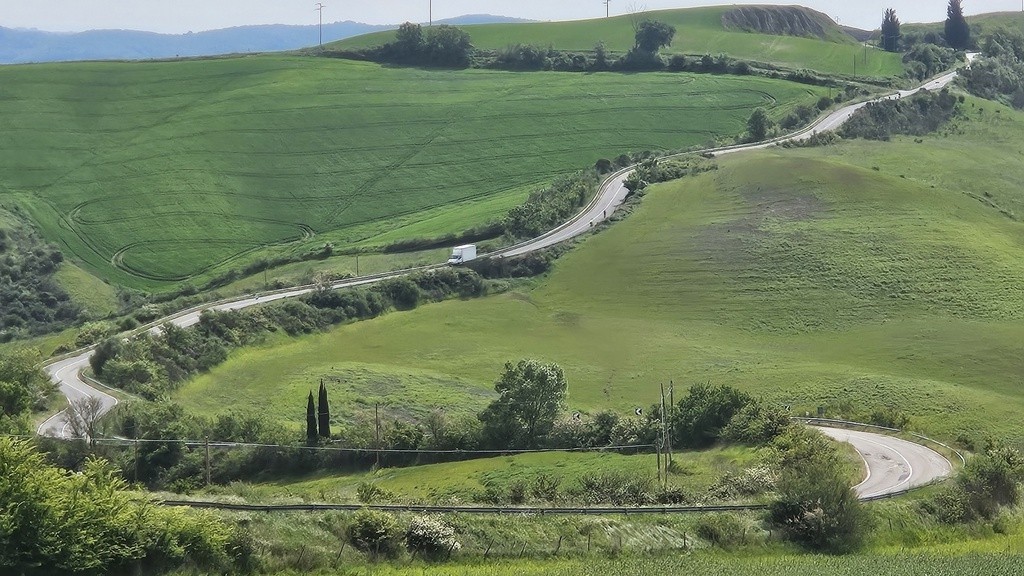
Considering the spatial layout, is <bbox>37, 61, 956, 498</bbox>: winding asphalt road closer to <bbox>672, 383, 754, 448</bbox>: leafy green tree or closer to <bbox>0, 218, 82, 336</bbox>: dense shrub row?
<bbox>672, 383, 754, 448</bbox>: leafy green tree

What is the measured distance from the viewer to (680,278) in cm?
10844

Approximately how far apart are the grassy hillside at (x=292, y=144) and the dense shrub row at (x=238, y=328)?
2572cm

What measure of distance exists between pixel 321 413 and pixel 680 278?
1859 inches

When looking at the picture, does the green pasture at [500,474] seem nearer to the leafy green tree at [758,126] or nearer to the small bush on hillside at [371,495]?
the small bush on hillside at [371,495]

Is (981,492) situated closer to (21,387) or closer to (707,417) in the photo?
(707,417)

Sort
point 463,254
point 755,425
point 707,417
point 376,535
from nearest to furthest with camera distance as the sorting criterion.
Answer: point 376,535
point 755,425
point 707,417
point 463,254

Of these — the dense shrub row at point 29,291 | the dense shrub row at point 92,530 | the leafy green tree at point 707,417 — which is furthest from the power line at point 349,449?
the dense shrub row at point 29,291

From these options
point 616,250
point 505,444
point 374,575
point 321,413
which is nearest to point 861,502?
point 374,575

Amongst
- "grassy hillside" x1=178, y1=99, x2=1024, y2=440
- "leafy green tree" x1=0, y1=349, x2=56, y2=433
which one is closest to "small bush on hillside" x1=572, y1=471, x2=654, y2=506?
"grassy hillside" x1=178, y1=99, x2=1024, y2=440

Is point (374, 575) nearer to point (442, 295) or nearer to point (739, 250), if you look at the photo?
point (442, 295)

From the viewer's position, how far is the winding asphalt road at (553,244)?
180 ft

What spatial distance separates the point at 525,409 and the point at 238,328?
34366 millimetres

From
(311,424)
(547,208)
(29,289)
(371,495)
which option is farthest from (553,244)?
(371,495)

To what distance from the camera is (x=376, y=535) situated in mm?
39906
